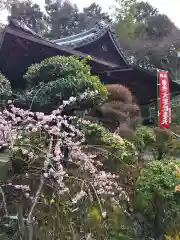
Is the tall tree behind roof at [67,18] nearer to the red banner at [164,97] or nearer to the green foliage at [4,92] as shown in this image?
the red banner at [164,97]

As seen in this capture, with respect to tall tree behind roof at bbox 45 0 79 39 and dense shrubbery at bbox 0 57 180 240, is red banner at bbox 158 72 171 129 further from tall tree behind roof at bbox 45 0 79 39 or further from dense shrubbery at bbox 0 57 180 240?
tall tree behind roof at bbox 45 0 79 39

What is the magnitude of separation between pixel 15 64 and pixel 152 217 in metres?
7.02

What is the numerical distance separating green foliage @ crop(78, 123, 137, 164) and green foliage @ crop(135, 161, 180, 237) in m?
0.59

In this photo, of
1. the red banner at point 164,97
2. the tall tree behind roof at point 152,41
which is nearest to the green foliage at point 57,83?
the red banner at point 164,97

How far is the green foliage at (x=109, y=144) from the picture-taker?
21.3 feet

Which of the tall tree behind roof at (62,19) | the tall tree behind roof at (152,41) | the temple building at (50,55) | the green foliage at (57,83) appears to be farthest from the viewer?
the tall tree behind roof at (62,19)

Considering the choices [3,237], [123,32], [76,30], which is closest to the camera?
[3,237]

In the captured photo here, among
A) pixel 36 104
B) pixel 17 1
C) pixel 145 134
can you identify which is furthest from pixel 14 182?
pixel 17 1

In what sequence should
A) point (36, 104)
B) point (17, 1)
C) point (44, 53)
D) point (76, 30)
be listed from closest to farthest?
point (36, 104) → point (44, 53) → point (17, 1) → point (76, 30)

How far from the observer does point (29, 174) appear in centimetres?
529

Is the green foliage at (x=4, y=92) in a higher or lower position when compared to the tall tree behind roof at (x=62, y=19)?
lower

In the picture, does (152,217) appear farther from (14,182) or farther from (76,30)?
(76,30)

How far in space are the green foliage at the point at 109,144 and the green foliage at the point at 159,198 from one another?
0.59 metres

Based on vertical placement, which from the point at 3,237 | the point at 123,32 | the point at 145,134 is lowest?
the point at 3,237
